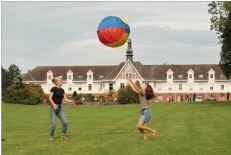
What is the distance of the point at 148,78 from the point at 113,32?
104030mm

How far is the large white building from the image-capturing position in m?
122

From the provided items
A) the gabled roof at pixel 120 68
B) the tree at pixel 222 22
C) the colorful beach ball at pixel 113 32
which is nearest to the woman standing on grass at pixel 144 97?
the colorful beach ball at pixel 113 32

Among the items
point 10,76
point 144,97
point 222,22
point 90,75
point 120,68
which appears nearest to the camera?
point 144,97

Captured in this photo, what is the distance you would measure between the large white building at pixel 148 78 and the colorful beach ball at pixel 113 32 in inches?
3978

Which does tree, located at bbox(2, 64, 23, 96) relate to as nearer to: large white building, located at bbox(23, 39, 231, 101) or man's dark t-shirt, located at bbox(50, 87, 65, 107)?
large white building, located at bbox(23, 39, 231, 101)

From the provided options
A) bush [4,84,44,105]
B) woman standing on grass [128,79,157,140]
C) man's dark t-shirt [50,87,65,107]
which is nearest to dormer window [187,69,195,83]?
bush [4,84,44,105]

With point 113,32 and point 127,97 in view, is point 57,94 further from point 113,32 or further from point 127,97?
point 127,97

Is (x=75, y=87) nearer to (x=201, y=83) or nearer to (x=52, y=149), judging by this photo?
(x=201, y=83)

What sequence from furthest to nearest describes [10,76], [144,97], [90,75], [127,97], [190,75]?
[10,76], [90,75], [190,75], [127,97], [144,97]

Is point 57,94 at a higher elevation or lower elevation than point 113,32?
lower

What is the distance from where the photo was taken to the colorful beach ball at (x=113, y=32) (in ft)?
59.4

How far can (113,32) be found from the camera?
1812cm

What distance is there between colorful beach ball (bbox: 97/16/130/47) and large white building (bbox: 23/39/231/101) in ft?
332

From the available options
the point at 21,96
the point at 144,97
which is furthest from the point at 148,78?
the point at 144,97
